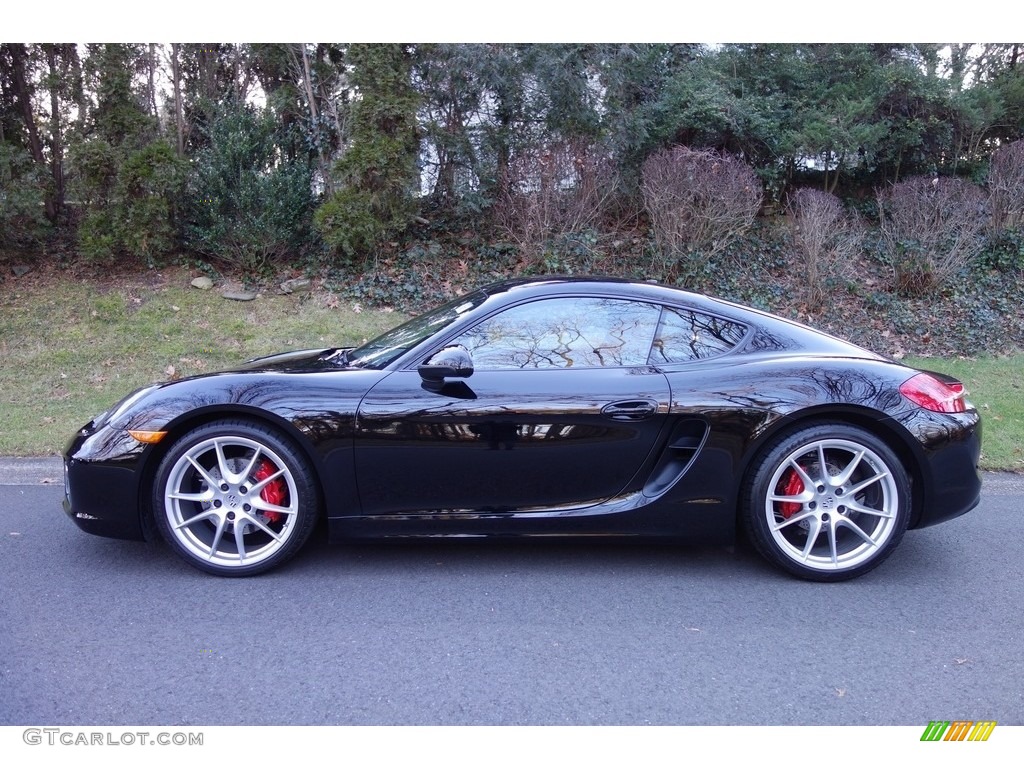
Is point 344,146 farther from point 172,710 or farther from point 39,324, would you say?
point 172,710

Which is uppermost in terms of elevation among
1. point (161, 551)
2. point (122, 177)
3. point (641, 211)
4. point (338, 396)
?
point (122, 177)

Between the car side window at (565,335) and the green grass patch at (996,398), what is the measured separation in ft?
11.1

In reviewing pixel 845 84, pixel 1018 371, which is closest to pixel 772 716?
pixel 1018 371

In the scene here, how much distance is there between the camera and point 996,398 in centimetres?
723

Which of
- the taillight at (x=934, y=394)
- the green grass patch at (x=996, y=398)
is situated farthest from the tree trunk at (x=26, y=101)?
the green grass patch at (x=996, y=398)

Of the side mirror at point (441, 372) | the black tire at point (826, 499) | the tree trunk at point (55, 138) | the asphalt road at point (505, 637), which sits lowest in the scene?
the asphalt road at point (505, 637)

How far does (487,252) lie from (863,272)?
5.20 meters

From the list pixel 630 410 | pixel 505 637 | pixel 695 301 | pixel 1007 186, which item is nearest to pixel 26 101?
pixel 695 301

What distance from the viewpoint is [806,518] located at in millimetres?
3670

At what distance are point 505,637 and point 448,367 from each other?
1190 mm

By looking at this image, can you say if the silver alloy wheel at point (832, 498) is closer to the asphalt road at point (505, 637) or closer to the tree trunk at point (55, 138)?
the asphalt road at point (505, 637)

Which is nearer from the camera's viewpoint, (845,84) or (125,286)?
(125,286)

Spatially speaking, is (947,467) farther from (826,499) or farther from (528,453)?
(528,453)

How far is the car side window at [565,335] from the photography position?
146 inches
